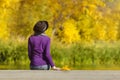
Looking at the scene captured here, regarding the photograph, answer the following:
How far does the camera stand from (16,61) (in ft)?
79.2

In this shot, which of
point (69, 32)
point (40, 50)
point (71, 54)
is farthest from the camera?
point (69, 32)

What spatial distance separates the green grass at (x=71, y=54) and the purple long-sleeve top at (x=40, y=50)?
58.5 ft

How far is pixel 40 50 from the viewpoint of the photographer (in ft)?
18.6

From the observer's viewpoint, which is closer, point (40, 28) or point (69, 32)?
point (40, 28)

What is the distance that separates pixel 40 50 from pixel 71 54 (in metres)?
19.2

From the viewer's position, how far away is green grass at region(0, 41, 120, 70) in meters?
24.1

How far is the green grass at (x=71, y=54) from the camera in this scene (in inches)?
950
